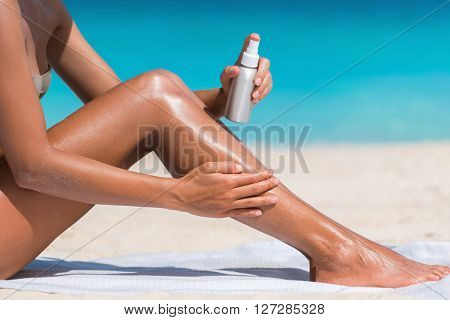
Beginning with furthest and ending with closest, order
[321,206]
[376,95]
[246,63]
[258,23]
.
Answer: [258,23], [376,95], [321,206], [246,63]

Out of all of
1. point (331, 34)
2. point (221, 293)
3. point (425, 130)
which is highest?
point (331, 34)

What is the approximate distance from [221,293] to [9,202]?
1.79 ft

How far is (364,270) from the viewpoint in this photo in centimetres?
161

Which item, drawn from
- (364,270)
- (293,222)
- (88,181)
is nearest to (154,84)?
(88,181)

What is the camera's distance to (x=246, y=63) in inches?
66.4

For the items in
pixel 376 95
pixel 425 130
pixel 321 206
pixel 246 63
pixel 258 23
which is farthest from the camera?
pixel 258 23

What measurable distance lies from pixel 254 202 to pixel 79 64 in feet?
2.71

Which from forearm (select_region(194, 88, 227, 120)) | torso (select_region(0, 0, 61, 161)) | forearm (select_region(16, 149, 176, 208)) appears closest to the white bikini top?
torso (select_region(0, 0, 61, 161))

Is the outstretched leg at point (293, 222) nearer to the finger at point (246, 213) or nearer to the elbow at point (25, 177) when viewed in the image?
the finger at point (246, 213)

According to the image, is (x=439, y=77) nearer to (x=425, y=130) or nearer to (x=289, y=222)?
(x=425, y=130)

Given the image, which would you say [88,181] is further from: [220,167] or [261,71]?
[261,71]

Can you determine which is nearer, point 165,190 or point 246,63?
point 165,190

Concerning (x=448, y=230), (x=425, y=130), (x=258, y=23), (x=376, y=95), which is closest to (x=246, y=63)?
(x=448, y=230)

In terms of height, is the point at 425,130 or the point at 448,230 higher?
the point at 425,130
